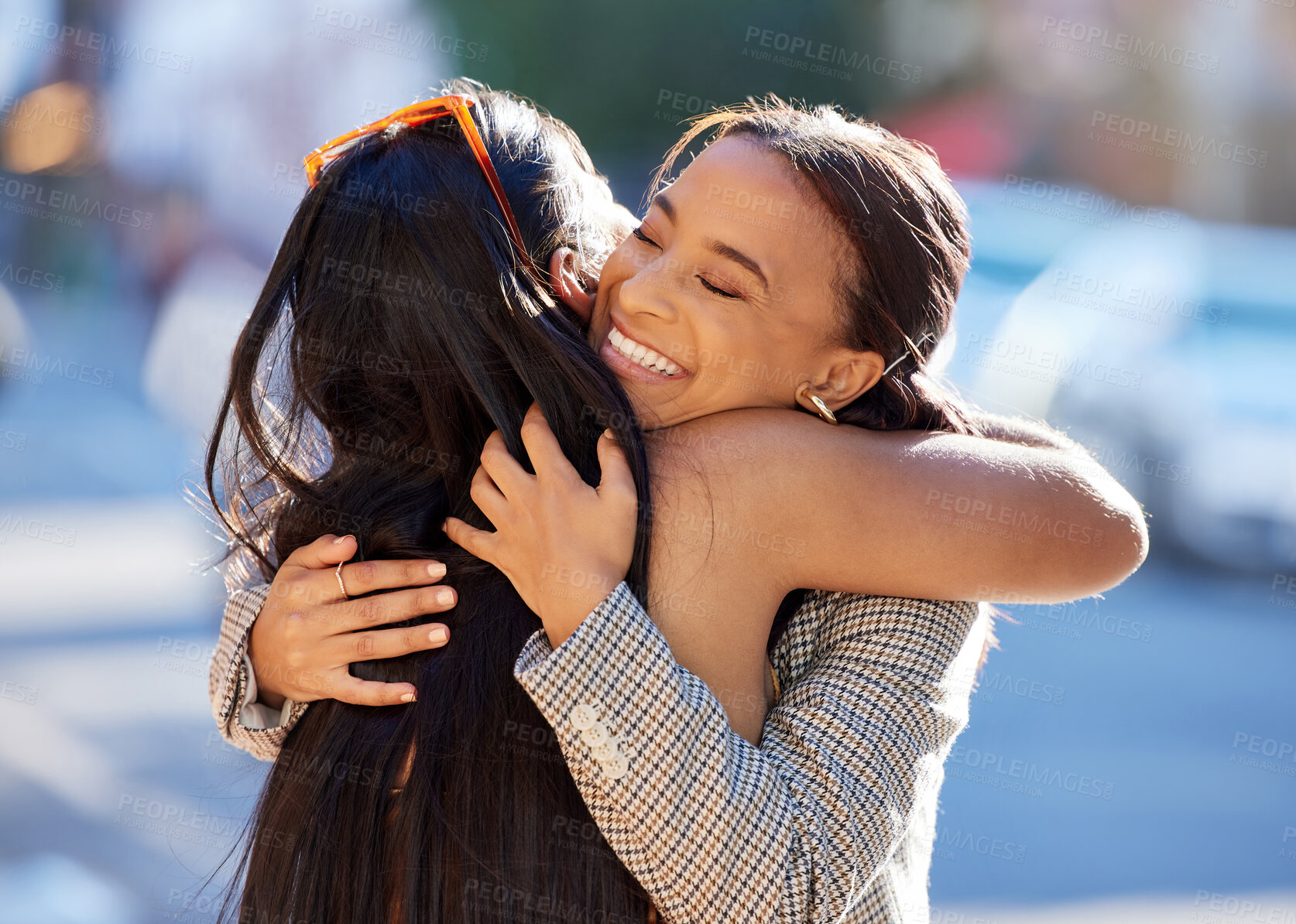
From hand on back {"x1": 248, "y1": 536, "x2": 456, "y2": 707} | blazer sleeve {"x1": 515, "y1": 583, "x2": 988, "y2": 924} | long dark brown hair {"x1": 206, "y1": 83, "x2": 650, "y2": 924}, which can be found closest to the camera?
blazer sleeve {"x1": 515, "y1": 583, "x2": 988, "y2": 924}

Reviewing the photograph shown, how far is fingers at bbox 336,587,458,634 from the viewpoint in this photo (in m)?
1.35

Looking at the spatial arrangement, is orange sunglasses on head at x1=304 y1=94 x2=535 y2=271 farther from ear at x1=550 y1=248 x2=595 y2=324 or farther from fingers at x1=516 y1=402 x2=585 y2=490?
fingers at x1=516 y1=402 x2=585 y2=490

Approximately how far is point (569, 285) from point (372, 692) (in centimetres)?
66

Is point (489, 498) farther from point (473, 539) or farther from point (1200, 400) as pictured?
point (1200, 400)

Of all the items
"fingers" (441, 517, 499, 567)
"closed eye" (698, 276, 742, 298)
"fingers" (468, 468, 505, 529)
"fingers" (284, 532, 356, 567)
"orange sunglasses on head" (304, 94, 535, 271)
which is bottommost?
"fingers" (284, 532, 356, 567)

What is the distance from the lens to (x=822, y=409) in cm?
156

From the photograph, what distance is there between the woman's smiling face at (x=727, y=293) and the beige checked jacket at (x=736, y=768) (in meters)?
0.42

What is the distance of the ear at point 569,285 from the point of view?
1539 millimetres

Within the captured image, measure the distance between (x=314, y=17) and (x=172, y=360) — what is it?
374cm

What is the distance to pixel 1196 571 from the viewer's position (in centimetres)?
671

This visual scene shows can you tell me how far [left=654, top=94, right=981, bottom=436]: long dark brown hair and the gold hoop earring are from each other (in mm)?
44

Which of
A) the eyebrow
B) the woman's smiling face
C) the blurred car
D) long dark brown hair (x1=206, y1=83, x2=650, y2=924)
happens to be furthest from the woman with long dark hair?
the blurred car

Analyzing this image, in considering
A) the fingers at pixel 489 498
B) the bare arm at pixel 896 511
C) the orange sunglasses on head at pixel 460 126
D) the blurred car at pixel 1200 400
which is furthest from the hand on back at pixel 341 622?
the blurred car at pixel 1200 400

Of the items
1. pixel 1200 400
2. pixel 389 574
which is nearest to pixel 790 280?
pixel 389 574
